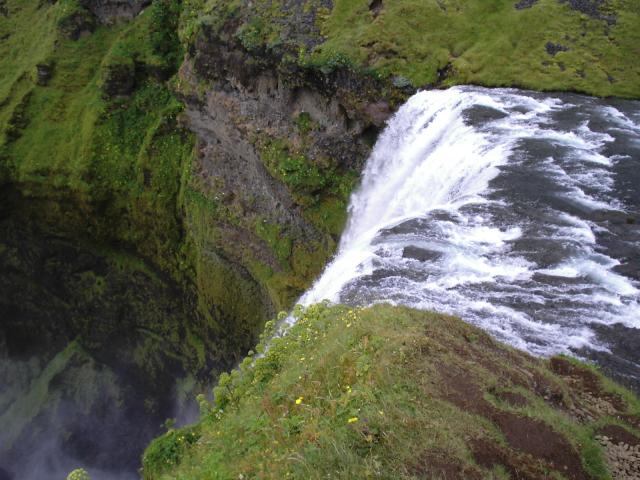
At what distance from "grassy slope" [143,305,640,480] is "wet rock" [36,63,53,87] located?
3118 centimetres

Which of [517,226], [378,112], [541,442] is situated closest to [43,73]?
[378,112]

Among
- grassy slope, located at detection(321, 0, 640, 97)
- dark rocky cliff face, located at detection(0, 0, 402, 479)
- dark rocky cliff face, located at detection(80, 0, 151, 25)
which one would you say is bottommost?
dark rocky cliff face, located at detection(0, 0, 402, 479)

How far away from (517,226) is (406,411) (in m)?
7.03

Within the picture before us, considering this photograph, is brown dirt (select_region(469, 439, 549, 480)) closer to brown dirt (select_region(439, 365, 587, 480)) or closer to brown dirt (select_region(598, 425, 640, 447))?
brown dirt (select_region(439, 365, 587, 480))

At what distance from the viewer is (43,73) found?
33156 millimetres

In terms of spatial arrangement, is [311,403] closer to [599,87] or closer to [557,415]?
[557,415]

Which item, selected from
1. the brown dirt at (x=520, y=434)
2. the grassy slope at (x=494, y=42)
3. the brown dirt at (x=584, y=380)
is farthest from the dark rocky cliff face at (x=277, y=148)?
the brown dirt at (x=520, y=434)

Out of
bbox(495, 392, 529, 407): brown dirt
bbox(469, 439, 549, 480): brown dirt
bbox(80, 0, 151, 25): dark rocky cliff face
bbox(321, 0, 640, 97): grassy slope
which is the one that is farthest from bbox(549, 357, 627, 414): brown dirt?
bbox(80, 0, 151, 25): dark rocky cliff face

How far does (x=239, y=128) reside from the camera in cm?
2539

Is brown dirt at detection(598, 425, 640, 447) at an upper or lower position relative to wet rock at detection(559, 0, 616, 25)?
lower

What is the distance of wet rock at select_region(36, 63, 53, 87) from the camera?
32969mm

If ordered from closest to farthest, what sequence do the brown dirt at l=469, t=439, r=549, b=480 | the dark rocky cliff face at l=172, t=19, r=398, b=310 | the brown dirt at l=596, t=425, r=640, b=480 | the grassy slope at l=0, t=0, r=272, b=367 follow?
1. the brown dirt at l=469, t=439, r=549, b=480
2. the brown dirt at l=596, t=425, r=640, b=480
3. the dark rocky cliff face at l=172, t=19, r=398, b=310
4. the grassy slope at l=0, t=0, r=272, b=367

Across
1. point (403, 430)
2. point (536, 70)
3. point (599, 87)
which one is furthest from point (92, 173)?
point (403, 430)

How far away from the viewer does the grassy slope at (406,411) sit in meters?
5.55
